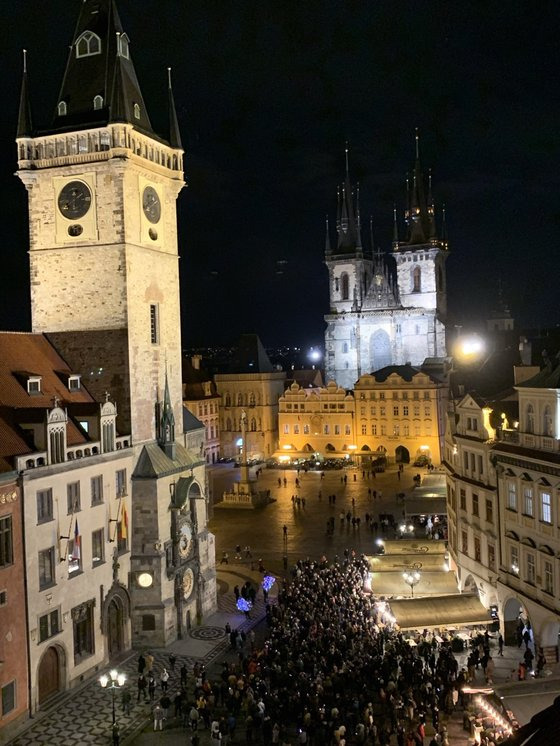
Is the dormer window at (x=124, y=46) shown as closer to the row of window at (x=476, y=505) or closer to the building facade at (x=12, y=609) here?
the building facade at (x=12, y=609)

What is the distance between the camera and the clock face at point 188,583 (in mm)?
38375

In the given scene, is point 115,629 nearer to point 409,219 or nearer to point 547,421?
point 547,421

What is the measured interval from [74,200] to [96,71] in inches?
274

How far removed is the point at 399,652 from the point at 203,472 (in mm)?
15396

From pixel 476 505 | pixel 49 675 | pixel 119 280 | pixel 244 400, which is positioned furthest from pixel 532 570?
pixel 244 400

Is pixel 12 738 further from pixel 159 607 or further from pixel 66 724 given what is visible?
pixel 159 607

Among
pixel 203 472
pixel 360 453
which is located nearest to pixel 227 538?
pixel 203 472

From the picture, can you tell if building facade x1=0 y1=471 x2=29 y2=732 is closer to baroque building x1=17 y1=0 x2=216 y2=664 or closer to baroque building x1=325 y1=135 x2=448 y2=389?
baroque building x1=17 y1=0 x2=216 y2=664

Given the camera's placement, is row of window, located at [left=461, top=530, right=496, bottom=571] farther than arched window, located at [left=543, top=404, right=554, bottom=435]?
Yes

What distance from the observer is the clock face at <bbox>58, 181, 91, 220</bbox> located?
3778cm

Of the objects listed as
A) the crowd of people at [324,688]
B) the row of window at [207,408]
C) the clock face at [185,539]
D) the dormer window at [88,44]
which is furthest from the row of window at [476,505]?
the row of window at [207,408]

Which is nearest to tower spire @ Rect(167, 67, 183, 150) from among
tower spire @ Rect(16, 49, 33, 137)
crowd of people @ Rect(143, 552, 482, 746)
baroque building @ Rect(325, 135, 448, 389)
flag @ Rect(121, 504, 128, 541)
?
tower spire @ Rect(16, 49, 33, 137)

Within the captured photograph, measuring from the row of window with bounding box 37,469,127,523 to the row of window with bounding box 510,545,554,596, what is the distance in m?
18.4

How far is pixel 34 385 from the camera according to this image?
34.3m
